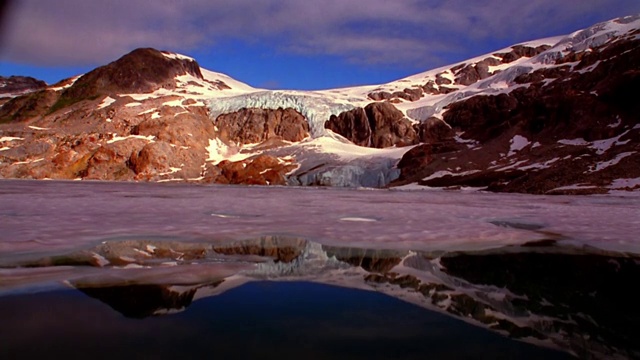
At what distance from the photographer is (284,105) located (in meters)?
107

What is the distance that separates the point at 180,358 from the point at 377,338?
5.07 feet

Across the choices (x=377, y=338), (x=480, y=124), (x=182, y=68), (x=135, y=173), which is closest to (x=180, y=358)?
(x=377, y=338)

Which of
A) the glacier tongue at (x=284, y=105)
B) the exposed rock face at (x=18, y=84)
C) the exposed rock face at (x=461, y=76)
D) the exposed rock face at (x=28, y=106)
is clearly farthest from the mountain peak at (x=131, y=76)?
the exposed rock face at (x=18, y=84)

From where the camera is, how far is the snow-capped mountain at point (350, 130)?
59.0 meters

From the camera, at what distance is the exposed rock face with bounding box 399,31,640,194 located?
4909 centimetres

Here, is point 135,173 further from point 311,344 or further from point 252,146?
point 311,344

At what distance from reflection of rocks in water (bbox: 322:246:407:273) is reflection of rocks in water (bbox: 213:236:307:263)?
599mm

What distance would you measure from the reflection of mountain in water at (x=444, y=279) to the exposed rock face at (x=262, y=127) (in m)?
94.8

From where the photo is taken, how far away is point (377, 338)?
145 inches

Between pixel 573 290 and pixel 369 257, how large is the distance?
294 centimetres

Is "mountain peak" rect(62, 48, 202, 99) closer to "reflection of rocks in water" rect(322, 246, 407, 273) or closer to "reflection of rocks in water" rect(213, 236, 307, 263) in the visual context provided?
"reflection of rocks in water" rect(213, 236, 307, 263)

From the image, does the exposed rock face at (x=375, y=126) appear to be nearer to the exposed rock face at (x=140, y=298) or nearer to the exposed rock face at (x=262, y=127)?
the exposed rock face at (x=262, y=127)

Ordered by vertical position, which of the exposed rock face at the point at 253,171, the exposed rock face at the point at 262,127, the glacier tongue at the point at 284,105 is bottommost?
the exposed rock face at the point at 253,171

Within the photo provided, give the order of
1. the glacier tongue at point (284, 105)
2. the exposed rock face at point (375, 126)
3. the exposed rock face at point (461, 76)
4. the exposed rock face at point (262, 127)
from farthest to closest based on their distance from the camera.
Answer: the exposed rock face at point (461, 76) < the glacier tongue at point (284, 105) < the exposed rock face at point (262, 127) < the exposed rock face at point (375, 126)
